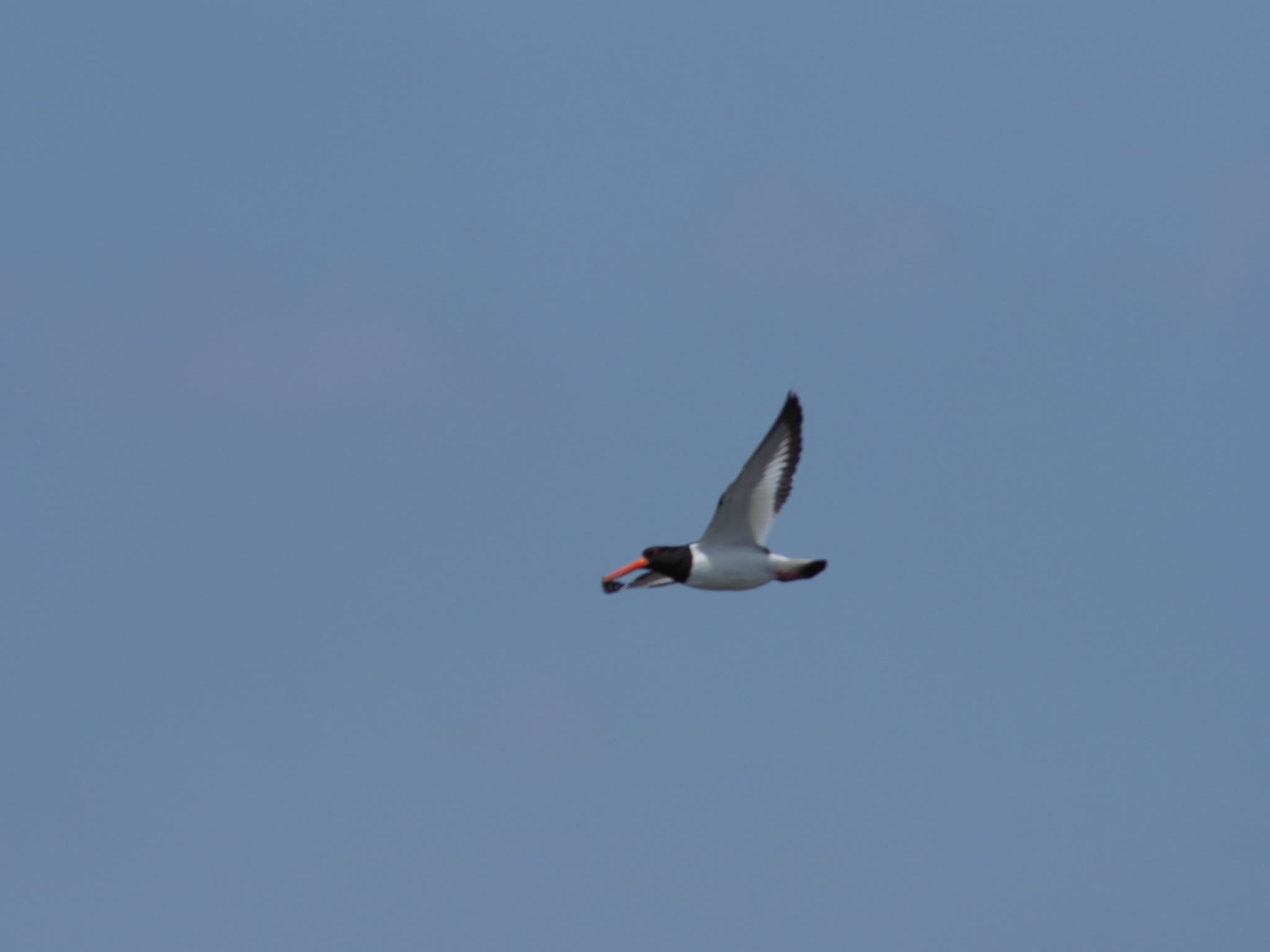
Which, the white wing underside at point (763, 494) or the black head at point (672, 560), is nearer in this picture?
the white wing underside at point (763, 494)

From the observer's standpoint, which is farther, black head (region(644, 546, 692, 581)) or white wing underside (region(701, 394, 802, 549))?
black head (region(644, 546, 692, 581))

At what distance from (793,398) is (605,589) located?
336 cm

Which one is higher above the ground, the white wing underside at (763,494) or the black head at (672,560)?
the white wing underside at (763,494)

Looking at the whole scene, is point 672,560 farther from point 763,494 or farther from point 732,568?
point 763,494

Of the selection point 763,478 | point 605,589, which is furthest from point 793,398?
point 605,589

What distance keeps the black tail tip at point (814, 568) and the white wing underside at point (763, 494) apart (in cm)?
62

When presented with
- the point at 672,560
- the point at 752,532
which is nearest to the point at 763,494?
the point at 752,532

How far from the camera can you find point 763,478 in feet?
80.3

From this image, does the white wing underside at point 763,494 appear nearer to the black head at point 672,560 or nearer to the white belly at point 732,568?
the white belly at point 732,568

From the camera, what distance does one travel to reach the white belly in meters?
24.5

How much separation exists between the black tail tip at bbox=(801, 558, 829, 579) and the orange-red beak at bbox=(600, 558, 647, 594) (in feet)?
6.79

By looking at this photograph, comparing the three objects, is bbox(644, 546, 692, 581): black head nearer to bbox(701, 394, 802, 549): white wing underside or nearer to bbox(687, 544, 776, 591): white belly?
bbox(687, 544, 776, 591): white belly

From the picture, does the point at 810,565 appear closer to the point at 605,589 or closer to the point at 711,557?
the point at 711,557

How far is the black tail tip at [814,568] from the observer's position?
24.3 metres
